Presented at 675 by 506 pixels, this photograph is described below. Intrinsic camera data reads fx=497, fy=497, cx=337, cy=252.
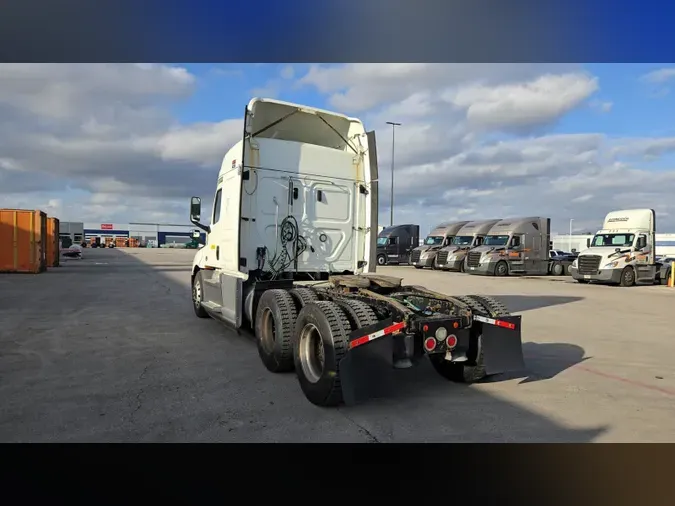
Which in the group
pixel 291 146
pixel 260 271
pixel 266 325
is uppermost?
pixel 291 146

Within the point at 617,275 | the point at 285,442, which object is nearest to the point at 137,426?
the point at 285,442

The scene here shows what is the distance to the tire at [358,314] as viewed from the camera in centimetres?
491

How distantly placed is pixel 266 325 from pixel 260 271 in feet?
4.41

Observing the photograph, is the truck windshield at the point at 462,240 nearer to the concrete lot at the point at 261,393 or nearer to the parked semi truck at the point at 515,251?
the parked semi truck at the point at 515,251

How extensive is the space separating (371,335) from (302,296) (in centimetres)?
186

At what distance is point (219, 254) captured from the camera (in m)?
8.52

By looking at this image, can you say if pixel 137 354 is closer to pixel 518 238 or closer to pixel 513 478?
pixel 513 478

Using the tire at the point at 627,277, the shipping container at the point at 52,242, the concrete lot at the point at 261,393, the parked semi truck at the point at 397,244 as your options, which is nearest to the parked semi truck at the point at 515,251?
the tire at the point at 627,277

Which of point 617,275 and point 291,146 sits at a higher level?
point 291,146

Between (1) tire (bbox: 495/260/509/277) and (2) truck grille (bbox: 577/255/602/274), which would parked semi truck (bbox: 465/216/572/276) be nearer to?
(1) tire (bbox: 495/260/509/277)

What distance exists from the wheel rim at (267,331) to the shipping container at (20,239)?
1973cm

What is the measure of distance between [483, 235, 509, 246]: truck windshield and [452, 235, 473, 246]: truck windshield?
262cm

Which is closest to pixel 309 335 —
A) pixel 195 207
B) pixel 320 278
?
pixel 320 278

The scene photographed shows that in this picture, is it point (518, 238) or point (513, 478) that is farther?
point (518, 238)
